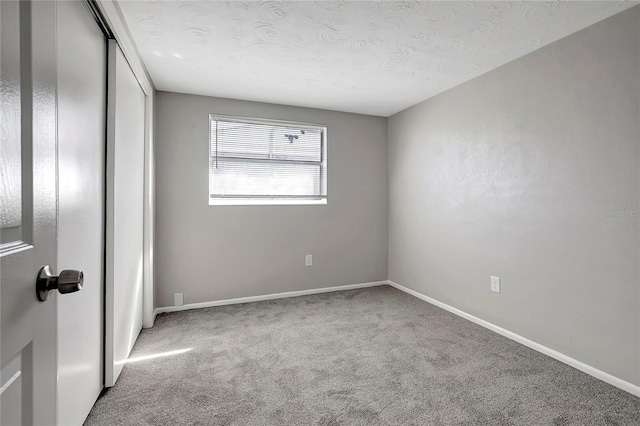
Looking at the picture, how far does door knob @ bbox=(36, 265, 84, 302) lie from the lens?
0.64m

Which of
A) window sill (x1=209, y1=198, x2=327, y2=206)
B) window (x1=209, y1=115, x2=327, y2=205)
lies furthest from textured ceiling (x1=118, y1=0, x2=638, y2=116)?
window sill (x1=209, y1=198, x2=327, y2=206)

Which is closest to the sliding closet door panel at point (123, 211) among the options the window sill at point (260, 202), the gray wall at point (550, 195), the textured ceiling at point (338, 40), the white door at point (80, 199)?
the white door at point (80, 199)

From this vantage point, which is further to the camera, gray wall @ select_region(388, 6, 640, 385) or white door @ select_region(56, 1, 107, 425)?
gray wall @ select_region(388, 6, 640, 385)

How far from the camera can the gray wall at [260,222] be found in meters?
3.18

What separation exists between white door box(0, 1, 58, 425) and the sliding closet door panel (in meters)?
1.28

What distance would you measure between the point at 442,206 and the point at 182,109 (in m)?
2.79

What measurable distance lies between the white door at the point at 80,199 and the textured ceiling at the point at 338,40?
52 centimetres

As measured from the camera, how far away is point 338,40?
2178mm

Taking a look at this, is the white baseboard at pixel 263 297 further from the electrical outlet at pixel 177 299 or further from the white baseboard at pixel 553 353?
the white baseboard at pixel 553 353

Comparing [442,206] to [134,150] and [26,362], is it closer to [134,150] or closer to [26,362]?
[134,150]

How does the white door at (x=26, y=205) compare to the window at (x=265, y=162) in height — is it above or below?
below

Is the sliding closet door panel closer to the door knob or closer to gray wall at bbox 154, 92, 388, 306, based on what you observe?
gray wall at bbox 154, 92, 388, 306

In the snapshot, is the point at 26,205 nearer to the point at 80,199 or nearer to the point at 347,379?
the point at 80,199

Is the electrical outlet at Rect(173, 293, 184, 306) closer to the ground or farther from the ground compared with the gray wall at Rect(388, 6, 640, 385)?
closer to the ground
